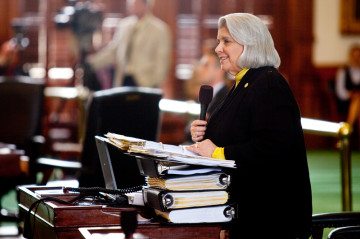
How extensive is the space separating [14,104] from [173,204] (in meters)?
4.48

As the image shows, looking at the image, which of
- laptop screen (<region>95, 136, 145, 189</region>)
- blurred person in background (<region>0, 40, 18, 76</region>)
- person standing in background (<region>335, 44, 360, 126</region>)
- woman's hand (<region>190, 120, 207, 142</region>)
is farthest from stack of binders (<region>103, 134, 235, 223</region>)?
person standing in background (<region>335, 44, 360, 126</region>)

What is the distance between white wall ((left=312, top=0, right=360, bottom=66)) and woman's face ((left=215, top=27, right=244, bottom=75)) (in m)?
10.5

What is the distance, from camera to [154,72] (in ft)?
31.3

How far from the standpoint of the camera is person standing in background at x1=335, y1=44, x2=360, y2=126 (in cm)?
1305

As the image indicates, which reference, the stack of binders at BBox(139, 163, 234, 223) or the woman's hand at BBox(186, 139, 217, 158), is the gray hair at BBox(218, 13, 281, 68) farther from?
the stack of binders at BBox(139, 163, 234, 223)

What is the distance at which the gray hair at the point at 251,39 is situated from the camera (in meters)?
3.07

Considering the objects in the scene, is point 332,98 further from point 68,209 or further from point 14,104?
point 68,209

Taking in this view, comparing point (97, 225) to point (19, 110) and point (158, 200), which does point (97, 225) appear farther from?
point (19, 110)

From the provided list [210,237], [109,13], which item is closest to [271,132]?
[210,237]

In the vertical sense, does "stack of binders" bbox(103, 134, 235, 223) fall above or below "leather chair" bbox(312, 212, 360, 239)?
above

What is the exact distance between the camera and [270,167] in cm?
297

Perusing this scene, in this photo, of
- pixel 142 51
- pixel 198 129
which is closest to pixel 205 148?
pixel 198 129

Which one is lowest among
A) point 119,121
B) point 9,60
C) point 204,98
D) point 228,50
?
point 9,60

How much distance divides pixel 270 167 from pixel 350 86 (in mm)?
10285
